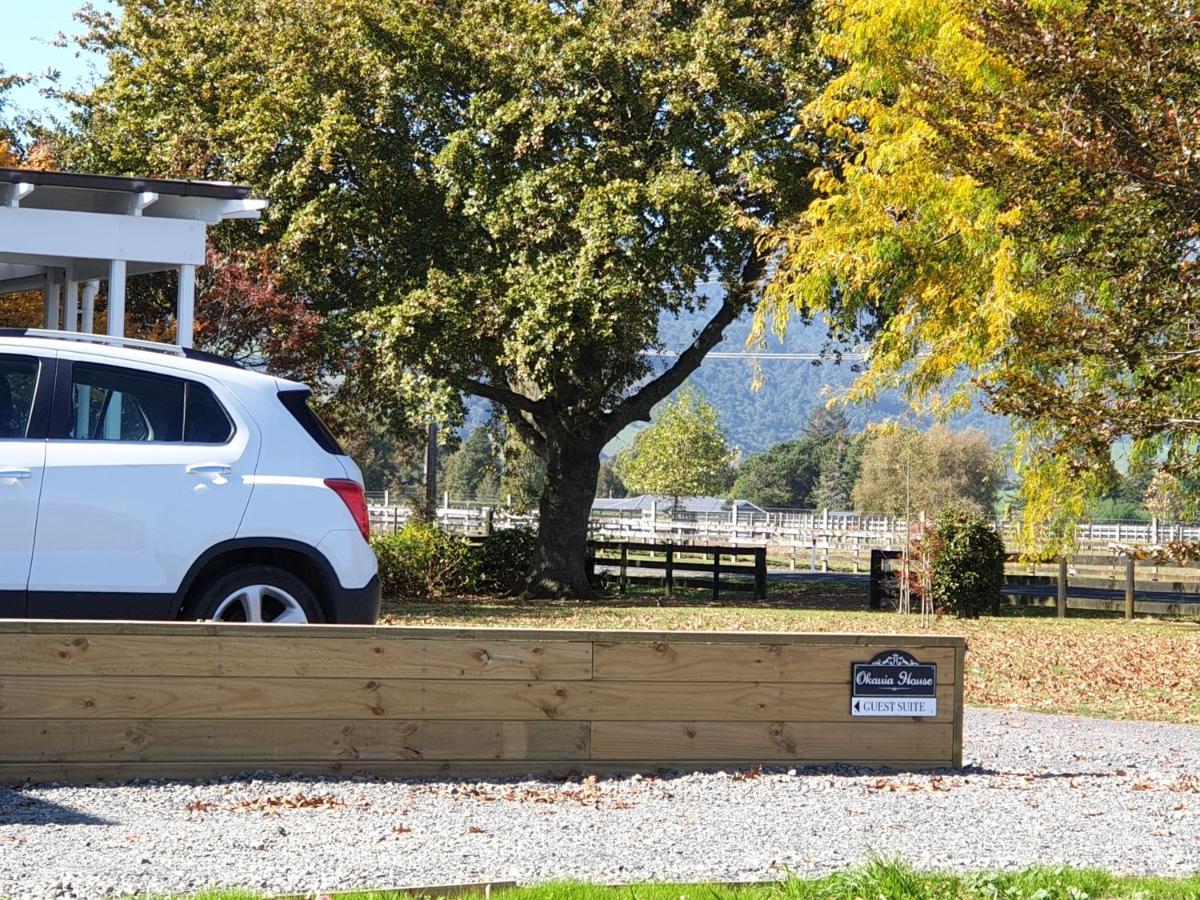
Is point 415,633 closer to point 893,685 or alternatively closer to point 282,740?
point 282,740

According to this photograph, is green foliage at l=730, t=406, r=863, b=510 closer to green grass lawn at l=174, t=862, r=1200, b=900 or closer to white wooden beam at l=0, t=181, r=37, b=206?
white wooden beam at l=0, t=181, r=37, b=206

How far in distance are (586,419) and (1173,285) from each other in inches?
549

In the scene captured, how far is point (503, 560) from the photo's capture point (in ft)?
84.1

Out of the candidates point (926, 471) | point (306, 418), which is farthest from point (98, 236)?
point (926, 471)

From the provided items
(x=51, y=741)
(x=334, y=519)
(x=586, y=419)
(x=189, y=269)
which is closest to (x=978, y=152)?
(x=189, y=269)

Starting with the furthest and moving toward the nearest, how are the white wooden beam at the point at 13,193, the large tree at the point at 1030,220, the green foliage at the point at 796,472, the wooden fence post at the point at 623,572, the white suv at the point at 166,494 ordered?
the green foliage at the point at 796,472
the wooden fence post at the point at 623,572
the large tree at the point at 1030,220
the white wooden beam at the point at 13,193
the white suv at the point at 166,494

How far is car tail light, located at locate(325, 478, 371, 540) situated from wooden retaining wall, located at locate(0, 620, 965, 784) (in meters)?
0.88

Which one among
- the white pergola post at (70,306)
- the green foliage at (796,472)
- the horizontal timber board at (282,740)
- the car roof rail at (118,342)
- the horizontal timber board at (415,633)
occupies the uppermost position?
the green foliage at (796,472)

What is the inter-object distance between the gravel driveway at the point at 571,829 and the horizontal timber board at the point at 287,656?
0.52 m

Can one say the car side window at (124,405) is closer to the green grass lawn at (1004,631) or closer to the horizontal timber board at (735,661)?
the horizontal timber board at (735,661)

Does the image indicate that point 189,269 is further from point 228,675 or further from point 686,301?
point 686,301

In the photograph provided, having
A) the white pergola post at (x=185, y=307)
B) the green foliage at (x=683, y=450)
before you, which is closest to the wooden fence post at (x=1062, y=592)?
the white pergola post at (x=185, y=307)

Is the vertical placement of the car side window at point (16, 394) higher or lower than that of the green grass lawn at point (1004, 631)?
higher

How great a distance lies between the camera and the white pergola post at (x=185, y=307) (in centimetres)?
1171
